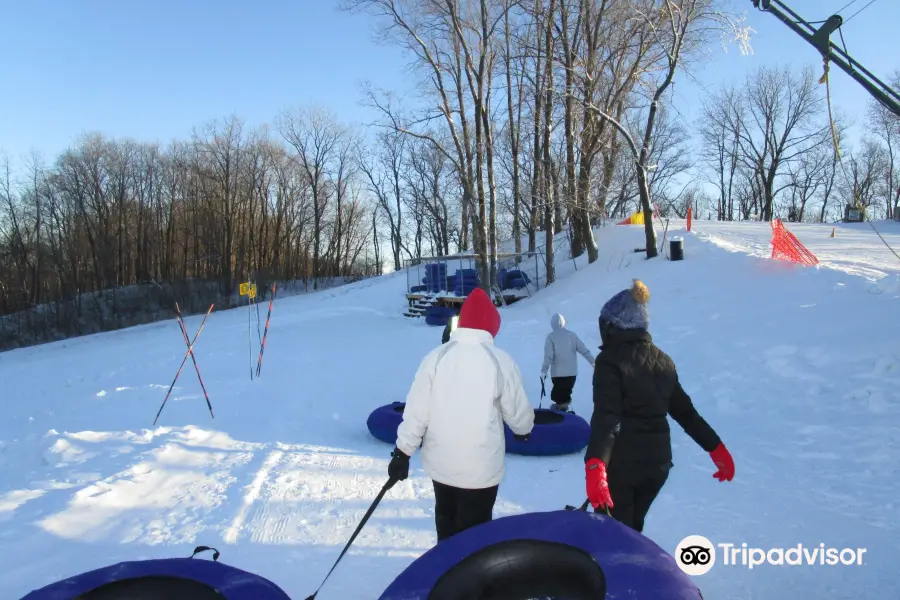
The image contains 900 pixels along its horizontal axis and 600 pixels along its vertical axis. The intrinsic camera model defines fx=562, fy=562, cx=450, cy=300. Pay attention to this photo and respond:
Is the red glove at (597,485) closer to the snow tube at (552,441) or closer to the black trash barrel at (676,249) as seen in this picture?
the snow tube at (552,441)

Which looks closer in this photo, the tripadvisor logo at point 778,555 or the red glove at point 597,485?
the red glove at point 597,485

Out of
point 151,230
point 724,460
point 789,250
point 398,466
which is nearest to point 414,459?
point 398,466

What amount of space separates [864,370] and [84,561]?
8.85 m

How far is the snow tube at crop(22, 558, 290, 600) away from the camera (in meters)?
2.58

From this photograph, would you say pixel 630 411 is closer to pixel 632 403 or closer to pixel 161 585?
pixel 632 403

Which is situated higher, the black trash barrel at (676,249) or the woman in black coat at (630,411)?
the black trash barrel at (676,249)

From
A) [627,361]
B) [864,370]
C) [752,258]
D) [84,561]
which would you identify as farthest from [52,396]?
[752,258]

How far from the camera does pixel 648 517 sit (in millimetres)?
4824

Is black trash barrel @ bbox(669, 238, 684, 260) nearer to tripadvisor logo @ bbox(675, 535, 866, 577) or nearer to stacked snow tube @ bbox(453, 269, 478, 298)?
stacked snow tube @ bbox(453, 269, 478, 298)

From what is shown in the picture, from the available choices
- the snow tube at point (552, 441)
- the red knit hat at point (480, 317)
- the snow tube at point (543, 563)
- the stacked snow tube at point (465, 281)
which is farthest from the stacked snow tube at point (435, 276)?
the snow tube at point (543, 563)

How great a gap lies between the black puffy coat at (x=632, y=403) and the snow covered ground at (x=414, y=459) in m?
1.31

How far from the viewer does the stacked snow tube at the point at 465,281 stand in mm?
23473

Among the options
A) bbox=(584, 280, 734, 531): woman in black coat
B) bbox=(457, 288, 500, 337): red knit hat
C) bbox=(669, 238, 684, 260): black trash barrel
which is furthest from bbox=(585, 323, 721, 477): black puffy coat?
bbox=(669, 238, 684, 260): black trash barrel

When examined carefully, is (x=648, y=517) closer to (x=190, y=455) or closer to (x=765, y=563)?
(x=765, y=563)
